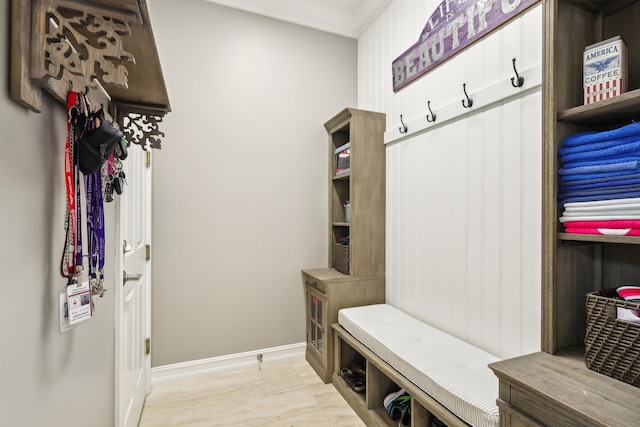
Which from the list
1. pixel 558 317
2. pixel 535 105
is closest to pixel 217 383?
pixel 558 317

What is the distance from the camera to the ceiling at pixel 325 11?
264 centimetres

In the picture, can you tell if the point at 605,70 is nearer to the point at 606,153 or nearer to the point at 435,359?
the point at 606,153

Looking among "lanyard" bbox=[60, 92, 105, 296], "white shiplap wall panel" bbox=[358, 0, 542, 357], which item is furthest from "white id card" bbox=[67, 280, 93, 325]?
"white shiplap wall panel" bbox=[358, 0, 542, 357]

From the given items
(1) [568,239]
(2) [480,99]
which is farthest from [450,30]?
(1) [568,239]

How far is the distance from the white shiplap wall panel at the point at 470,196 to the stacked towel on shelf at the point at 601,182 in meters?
0.29

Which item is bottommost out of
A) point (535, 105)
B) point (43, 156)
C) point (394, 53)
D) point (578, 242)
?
point (578, 242)

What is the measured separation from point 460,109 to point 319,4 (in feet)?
5.79

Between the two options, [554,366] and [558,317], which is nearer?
[554,366]

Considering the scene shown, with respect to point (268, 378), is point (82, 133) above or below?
above

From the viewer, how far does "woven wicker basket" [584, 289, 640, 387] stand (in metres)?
0.95

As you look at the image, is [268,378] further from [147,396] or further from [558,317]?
[558,317]

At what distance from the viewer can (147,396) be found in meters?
2.26

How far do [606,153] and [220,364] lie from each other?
2700mm

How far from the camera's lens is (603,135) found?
1062 mm
